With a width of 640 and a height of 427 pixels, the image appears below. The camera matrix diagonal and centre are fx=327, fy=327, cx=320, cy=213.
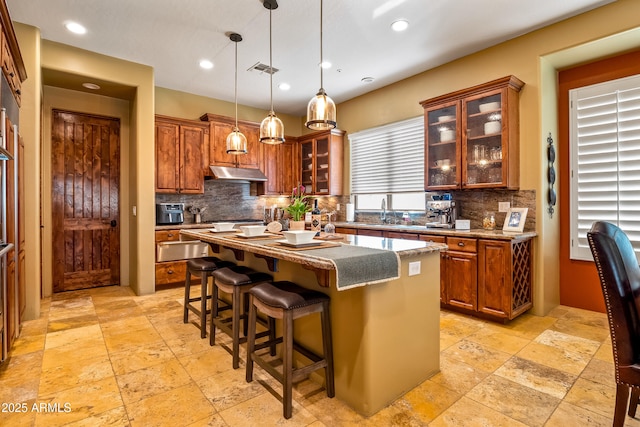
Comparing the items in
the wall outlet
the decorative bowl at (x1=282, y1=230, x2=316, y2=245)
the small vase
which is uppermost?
the small vase

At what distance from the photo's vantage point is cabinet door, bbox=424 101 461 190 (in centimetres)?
394

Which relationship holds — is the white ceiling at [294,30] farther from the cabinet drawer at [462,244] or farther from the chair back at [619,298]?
the chair back at [619,298]

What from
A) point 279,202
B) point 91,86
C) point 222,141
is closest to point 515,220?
point 279,202

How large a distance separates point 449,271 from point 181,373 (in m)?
2.84

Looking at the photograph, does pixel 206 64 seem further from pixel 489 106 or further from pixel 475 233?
pixel 475 233

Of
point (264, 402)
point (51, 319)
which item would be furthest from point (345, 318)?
point (51, 319)

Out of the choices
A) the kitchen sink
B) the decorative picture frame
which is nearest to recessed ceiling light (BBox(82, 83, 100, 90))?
the kitchen sink

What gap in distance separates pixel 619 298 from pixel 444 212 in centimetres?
268

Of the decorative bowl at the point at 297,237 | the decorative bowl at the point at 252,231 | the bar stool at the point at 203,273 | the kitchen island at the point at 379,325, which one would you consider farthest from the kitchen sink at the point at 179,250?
the decorative bowl at the point at 297,237

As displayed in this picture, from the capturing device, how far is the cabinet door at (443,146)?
3.94m

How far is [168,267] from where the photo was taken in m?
4.72

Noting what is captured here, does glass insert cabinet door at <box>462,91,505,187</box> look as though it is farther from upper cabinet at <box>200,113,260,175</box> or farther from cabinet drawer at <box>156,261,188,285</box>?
cabinet drawer at <box>156,261,188,285</box>

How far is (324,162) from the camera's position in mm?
5863

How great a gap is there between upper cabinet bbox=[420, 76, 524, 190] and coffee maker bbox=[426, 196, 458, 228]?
19cm
